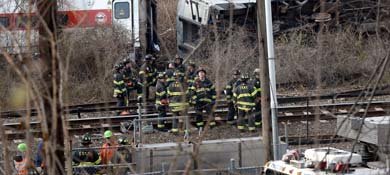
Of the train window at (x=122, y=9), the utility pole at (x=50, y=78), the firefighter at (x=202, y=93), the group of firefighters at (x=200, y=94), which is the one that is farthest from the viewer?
the train window at (x=122, y=9)

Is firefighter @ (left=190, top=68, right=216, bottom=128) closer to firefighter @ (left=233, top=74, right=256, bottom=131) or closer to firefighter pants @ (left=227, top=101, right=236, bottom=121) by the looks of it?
firefighter pants @ (left=227, top=101, right=236, bottom=121)

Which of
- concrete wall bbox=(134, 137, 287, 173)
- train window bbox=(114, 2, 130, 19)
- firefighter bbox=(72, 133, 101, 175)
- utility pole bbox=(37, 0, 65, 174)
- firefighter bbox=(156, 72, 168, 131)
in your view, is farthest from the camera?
train window bbox=(114, 2, 130, 19)

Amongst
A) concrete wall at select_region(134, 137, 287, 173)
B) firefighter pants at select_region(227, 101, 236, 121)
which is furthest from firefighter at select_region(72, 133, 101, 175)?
firefighter pants at select_region(227, 101, 236, 121)

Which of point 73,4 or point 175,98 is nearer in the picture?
point 175,98

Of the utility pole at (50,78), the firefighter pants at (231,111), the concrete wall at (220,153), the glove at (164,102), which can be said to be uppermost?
the utility pole at (50,78)

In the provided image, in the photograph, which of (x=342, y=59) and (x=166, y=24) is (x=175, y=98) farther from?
(x=166, y=24)

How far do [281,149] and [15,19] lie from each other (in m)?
7.99

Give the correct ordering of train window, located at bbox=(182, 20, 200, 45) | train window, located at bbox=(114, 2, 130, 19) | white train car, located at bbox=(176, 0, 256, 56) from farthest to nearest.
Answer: train window, located at bbox=(182, 20, 200, 45)
train window, located at bbox=(114, 2, 130, 19)
white train car, located at bbox=(176, 0, 256, 56)

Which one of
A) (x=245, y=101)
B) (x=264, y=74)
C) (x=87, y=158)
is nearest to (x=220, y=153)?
(x=264, y=74)

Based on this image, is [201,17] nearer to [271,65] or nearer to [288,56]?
[288,56]

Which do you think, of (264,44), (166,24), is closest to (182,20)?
(166,24)

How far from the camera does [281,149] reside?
12.6 meters

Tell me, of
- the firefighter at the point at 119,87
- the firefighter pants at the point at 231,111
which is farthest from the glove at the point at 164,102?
the firefighter at the point at 119,87

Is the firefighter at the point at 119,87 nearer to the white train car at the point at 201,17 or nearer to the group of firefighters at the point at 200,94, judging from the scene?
the group of firefighters at the point at 200,94
